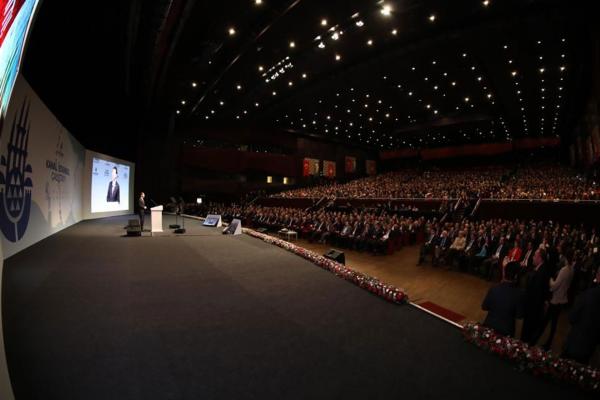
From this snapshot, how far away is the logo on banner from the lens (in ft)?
16.9

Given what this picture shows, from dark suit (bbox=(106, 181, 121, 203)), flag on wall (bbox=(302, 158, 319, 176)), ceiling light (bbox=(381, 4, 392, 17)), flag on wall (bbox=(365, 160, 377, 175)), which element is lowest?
dark suit (bbox=(106, 181, 121, 203))

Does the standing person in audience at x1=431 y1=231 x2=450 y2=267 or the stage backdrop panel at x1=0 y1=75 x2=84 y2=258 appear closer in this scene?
the stage backdrop panel at x1=0 y1=75 x2=84 y2=258

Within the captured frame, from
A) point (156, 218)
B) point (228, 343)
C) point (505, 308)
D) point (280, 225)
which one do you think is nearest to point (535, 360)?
point (505, 308)

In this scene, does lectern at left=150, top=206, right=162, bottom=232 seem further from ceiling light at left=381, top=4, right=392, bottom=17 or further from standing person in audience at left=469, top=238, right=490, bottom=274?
ceiling light at left=381, top=4, right=392, bottom=17

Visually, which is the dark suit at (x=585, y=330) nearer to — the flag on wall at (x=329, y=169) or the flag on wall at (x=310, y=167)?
the flag on wall at (x=310, y=167)

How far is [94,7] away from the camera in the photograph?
655cm

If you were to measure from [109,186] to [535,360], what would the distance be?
56.0ft

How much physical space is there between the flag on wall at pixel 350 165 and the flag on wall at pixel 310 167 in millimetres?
5249

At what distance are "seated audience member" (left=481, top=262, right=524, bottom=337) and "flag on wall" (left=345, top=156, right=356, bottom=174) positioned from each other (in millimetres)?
32280

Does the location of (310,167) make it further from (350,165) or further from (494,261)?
(494,261)

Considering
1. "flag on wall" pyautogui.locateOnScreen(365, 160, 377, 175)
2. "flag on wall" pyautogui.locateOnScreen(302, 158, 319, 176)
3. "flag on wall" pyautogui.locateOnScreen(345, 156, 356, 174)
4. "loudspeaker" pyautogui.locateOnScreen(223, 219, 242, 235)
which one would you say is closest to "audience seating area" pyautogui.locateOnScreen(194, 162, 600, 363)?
"loudspeaker" pyautogui.locateOnScreen(223, 219, 242, 235)

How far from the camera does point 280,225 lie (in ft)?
45.0

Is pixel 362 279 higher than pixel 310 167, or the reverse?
pixel 310 167

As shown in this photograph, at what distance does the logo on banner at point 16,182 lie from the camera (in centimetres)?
516
